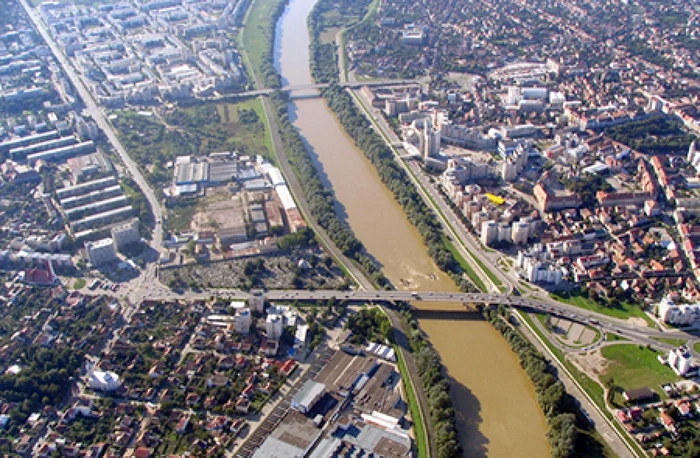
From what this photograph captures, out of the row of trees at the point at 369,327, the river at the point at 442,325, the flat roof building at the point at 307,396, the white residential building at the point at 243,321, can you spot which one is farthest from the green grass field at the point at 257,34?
the flat roof building at the point at 307,396

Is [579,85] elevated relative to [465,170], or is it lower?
elevated

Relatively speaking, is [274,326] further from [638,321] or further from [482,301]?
[638,321]

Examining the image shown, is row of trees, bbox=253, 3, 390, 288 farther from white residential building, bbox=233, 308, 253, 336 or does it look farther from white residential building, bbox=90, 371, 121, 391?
white residential building, bbox=90, 371, 121, 391

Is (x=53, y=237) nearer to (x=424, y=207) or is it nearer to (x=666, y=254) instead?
(x=424, y=207)

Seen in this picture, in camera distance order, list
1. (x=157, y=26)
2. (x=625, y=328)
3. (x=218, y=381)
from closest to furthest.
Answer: (x=218, y=381) → (x=625, y=328) → (x=157, y=26)

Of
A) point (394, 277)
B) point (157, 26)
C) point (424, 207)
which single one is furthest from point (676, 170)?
point (157, 26)

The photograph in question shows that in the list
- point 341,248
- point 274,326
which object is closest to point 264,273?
point 341,248

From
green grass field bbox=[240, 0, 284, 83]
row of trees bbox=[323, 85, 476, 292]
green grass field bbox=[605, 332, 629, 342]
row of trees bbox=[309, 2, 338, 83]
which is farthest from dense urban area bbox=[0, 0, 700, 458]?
green grass field bbox=[240, 0, 284, 83]
